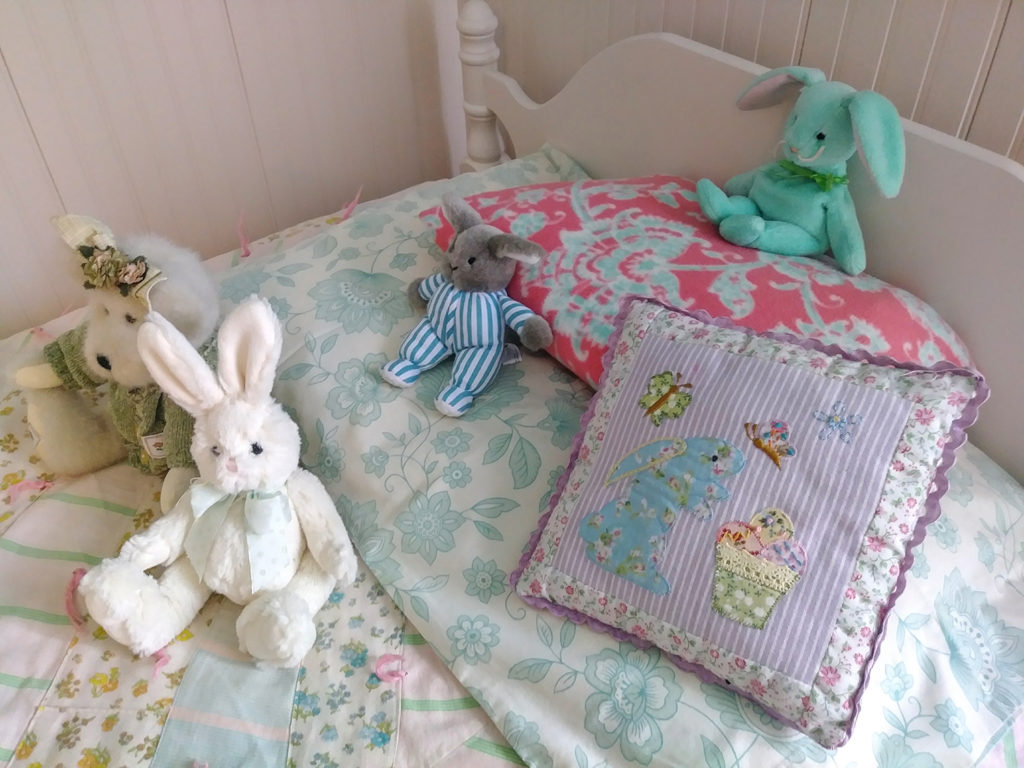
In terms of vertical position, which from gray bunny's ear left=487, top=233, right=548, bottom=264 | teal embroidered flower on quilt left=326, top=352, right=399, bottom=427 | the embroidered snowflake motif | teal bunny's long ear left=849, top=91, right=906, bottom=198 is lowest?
teal embroidered flower on quilt left=326, top=352, right=399, bottom=427

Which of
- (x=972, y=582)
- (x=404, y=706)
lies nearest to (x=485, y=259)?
(x=404, y=706)

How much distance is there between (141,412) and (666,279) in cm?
71

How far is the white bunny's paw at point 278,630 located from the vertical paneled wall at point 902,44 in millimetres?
1011

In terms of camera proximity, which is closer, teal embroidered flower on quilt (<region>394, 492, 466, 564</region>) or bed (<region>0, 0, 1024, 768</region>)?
bed (<region>0, 0, 1024, 768</region>)

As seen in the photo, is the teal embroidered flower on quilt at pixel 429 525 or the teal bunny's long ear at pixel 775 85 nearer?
the teal embroidered flower on quilt at pixel 429 525

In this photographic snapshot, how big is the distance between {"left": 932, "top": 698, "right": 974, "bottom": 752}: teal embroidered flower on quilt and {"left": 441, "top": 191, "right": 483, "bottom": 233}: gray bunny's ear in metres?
0.80

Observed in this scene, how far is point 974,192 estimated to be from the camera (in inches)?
37.8

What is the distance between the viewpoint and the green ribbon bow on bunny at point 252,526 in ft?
2.98

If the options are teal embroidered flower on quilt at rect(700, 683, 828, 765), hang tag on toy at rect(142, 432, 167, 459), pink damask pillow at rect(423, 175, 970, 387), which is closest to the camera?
teal embroidered flower on quilt at rect(700, 683, 828, 765)

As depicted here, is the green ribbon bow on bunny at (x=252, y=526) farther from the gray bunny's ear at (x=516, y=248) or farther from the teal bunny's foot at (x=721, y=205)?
the teal bunny's foot at (x=721, y=205)

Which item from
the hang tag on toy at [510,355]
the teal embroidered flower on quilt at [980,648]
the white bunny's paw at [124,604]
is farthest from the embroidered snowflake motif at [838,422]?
the white bunny's paw at [124,604]

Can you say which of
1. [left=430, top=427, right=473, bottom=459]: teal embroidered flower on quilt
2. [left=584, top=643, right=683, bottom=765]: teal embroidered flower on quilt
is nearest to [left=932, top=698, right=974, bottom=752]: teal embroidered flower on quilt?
[left=584, top=643, right=683, bottom=765]: teal embroidered flower on quilt

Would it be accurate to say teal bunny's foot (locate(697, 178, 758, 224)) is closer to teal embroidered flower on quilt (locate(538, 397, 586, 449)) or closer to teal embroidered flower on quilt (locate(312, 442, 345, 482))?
teal embroidered flower on quilt (locate(538, 397, 586, 449))

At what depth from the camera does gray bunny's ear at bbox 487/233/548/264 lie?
1076mm
